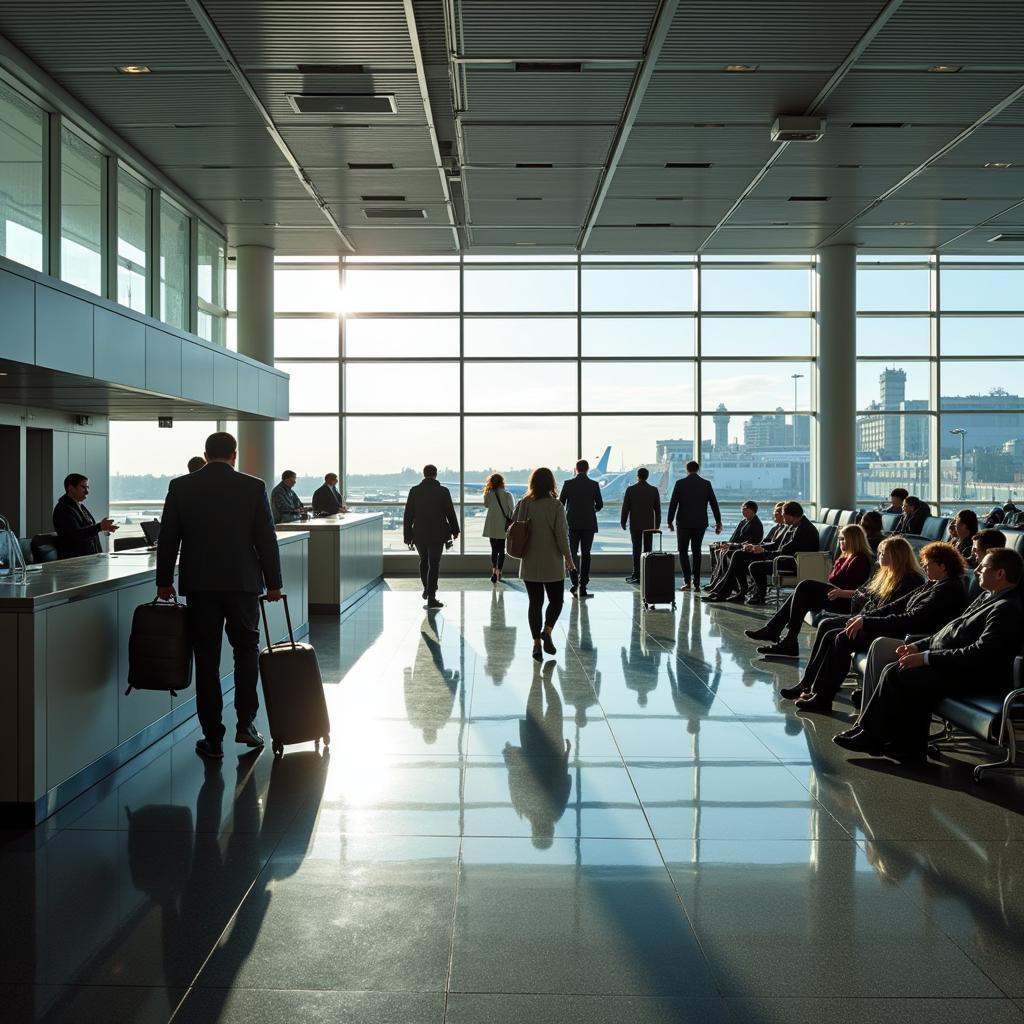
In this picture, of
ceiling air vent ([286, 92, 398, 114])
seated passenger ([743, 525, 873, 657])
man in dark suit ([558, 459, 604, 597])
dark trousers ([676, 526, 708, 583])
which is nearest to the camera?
seated passenger ([743, 525, 873, 657])

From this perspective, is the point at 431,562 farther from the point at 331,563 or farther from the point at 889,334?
the point at 889,334

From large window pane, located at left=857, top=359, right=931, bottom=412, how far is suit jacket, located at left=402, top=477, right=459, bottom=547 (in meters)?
9.77

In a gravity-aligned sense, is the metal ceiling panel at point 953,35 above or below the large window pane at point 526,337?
above

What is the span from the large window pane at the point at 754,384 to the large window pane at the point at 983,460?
2.79 m

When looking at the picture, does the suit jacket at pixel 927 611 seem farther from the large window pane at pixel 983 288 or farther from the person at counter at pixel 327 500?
the large window pane at pixel 983 288

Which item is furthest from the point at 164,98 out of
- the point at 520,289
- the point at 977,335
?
the point at 977,335

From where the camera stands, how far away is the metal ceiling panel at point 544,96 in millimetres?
9742

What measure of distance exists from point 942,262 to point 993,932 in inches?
703

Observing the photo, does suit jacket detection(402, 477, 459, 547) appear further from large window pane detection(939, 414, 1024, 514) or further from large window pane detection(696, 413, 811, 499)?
large window pane detection(939, 414, 1024, 514)

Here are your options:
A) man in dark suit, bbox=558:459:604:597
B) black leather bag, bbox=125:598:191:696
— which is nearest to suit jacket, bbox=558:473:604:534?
man in dark suit, bbox=558:459:604:597

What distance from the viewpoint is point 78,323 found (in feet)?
27.6

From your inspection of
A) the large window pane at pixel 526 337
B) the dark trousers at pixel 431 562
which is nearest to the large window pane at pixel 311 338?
the large window pane at pixel 526 337

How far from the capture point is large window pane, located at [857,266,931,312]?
19.5 meters

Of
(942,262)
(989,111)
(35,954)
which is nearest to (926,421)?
(942,262)
